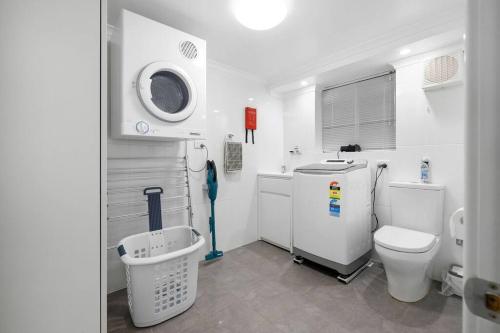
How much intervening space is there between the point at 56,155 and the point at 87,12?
1.92 ft

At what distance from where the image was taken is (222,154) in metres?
2.66

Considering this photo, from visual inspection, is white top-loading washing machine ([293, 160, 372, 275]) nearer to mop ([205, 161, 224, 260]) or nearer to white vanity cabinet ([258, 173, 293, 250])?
white vanity cabinet ([258, 173, 293, 250])

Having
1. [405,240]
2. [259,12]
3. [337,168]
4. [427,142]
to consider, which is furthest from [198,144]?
[427,142]

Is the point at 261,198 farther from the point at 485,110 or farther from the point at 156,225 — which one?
the point at 485,110

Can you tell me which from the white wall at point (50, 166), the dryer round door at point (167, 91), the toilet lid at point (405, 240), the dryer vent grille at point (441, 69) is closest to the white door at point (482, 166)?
the white wall at point (50, 166)

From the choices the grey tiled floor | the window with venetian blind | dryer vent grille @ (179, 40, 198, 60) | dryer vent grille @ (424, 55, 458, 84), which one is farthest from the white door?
the window with venetian blind

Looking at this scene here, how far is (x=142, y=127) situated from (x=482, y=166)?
1739 mm

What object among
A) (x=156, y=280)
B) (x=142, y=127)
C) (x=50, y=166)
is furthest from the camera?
(x=142, y=127)

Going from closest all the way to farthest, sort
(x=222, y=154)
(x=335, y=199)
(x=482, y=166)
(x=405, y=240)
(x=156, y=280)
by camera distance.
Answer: (x=482, y=166) → (x=156, y=280) → (x=405, y=240) → (x=335, y=199) → (x=222, y=154)

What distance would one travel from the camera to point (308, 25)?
6.19 feet

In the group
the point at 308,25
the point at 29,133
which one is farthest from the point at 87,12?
the point at 308,25

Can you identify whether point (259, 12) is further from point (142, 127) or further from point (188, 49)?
point (142, 127)

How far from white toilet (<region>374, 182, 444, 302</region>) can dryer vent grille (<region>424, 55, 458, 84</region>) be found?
942mm

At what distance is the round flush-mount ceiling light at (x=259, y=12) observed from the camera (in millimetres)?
1587
